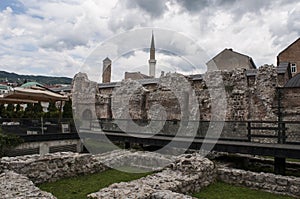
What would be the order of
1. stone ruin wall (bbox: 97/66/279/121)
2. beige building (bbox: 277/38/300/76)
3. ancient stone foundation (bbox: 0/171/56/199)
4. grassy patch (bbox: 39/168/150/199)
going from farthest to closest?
beige building (bbox: 277/38/300/76) < stone ruin wall (bbox: 97/66/279/121) < grassy patch (bbox: 39/168/150/199) < ancient stone foundation (bbox: 0/171/56/199)

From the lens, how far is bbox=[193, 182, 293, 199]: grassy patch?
7.04 m

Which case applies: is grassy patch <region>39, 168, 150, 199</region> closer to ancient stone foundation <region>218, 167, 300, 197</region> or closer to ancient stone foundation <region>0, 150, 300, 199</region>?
ancient stone foundation <region>0, 150, 300, 199</region>

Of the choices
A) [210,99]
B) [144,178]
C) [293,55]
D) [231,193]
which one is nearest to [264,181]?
[231,193]

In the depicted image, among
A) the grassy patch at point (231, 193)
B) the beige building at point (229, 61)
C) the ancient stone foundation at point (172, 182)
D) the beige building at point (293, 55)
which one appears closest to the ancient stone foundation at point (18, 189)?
the ancient stone foundation at point (172, 182)

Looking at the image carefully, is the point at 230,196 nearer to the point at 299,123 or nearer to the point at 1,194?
the point at 299,123

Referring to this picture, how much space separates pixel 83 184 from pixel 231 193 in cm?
407

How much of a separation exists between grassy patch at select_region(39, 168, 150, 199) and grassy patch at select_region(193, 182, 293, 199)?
2435 millimetres

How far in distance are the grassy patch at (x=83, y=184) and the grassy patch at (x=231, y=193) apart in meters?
2.44

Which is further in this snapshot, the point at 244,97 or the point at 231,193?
the point at 244,97

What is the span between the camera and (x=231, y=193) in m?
7.30

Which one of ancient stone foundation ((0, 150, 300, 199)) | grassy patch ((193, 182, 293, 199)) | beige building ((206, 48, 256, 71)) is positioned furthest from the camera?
beige building ((206, 48, 256, 71))

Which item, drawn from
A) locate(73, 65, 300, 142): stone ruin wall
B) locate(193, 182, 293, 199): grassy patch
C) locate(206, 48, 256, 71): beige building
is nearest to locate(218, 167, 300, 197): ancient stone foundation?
locate(193, 182, 293, 199): grassy patch

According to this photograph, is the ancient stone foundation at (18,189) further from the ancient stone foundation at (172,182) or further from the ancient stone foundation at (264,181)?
the ancient stone foundation at (264,181)

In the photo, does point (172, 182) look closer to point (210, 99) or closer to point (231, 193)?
point (231, 193)
